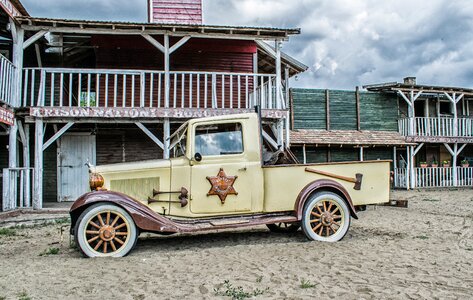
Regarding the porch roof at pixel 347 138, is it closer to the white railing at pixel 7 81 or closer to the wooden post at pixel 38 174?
the wooden post at pixel 38 174

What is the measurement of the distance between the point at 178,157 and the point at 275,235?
7.23 ft

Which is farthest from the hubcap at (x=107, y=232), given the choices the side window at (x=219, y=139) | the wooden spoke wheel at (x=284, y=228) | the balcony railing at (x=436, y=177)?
the balcony railing at (x=436, y=177)

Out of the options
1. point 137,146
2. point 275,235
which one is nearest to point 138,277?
point 275,235

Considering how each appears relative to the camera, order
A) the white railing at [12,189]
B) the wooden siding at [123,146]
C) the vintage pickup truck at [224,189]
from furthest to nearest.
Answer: the wooden siding at [123,146]
the white railing at [12,189]
the vintage pickup truck at [224,189]

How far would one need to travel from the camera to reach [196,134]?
6.03 m

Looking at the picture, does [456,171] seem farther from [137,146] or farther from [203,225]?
[203,225]

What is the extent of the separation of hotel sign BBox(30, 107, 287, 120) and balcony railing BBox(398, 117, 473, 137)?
34.0ft

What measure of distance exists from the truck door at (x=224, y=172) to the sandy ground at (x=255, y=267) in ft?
2.12

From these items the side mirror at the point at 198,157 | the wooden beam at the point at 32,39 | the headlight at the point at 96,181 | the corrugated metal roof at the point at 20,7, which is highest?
the corrugated metal roof at the point at 20,7

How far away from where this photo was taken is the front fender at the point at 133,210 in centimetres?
538

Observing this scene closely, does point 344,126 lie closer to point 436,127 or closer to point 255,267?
point 436,127

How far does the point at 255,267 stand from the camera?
187 inches

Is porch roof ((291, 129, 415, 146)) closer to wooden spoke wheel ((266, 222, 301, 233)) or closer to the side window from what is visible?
wooden spoke wheel ((266, 222, 301, 233))

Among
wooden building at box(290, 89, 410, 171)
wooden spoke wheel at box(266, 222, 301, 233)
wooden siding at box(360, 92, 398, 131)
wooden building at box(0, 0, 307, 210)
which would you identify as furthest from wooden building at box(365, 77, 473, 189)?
wooden spoke wheel at box(266, 222, 301, 233)
